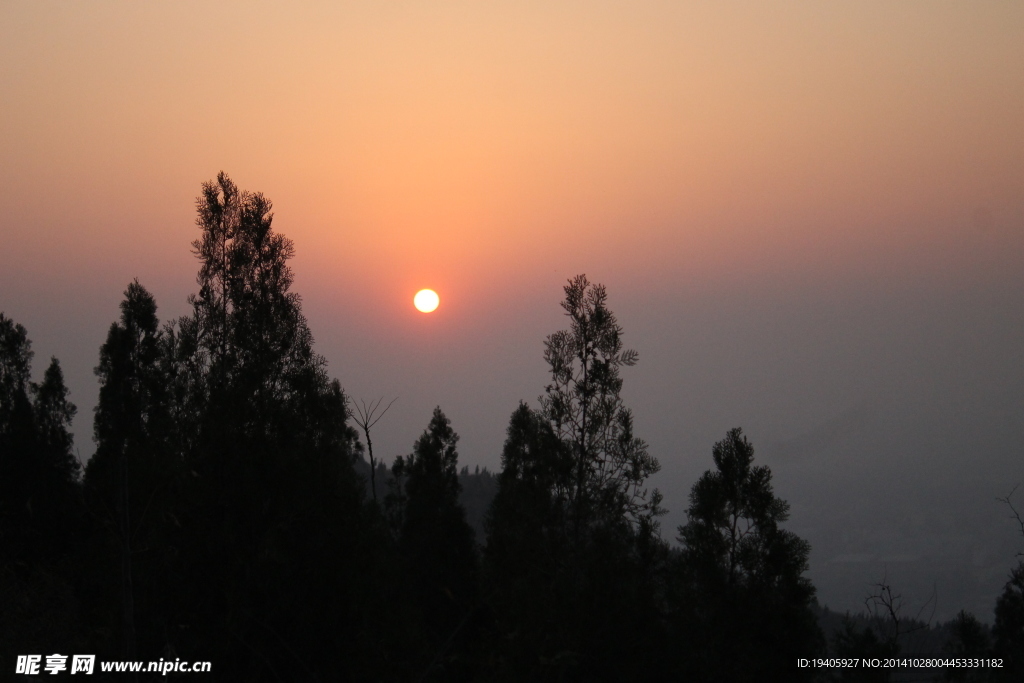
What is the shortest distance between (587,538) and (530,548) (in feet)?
6.86

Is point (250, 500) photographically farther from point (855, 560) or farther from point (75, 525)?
point (855, 560)

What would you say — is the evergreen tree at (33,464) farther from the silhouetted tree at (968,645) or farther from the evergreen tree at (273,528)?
the silhouetted tree at (968,645)

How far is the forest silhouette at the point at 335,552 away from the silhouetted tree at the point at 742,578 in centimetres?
6

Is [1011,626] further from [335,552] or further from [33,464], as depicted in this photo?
[33,464]

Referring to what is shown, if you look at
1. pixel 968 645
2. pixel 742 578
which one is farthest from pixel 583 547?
pixel 968 645

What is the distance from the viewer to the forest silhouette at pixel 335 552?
713 inches

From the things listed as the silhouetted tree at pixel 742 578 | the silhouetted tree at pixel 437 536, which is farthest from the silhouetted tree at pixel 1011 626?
the silhouetted tree at pixel 437 536

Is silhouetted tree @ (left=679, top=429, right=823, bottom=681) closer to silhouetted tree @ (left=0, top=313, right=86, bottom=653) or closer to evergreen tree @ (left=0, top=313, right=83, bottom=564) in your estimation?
silhouetted tree @ (left=0, top=313, right=86, bottom=653)

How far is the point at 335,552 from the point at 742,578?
1183 cm

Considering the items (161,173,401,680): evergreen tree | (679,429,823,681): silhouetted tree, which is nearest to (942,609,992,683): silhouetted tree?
(679,429,823,681): silhouetted tree

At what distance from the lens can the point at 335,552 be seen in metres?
19.1

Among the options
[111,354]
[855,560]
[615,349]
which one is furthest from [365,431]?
[855,560]

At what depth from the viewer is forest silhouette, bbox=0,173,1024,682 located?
59.4 ft

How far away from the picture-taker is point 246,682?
→ 17.8 meters
